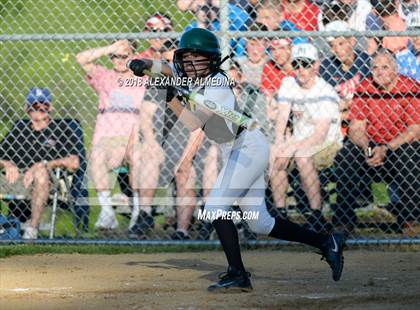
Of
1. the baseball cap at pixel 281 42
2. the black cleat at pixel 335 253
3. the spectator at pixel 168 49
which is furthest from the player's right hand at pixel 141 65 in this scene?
the baseball cap at pixel 281 42

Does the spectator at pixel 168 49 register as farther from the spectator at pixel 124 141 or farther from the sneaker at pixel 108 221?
the sneaker at pixel 108 221


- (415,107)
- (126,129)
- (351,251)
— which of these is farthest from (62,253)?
(415,107)

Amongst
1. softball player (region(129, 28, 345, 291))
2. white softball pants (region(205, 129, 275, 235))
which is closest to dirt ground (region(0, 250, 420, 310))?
softball player (region(129, 28, 345, 291))

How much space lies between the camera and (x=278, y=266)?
6.77 m

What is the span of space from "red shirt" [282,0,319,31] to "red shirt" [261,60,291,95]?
56 cm

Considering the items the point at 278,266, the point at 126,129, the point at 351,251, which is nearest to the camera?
the point at 278,266

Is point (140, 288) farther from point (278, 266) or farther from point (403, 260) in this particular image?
point (403, 260)

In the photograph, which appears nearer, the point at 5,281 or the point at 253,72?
the point at 5,281

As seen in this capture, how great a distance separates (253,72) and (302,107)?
21.6 inches

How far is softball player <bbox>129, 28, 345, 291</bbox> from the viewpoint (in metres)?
5.49

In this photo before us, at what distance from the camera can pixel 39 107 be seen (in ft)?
27.7

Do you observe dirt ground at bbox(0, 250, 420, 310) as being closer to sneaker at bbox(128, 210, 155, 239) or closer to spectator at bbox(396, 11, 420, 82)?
sneaker at bbox(128, 210, 155, 239)

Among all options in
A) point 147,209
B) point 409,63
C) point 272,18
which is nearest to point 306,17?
point 272,18

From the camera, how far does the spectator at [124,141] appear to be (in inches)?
314
